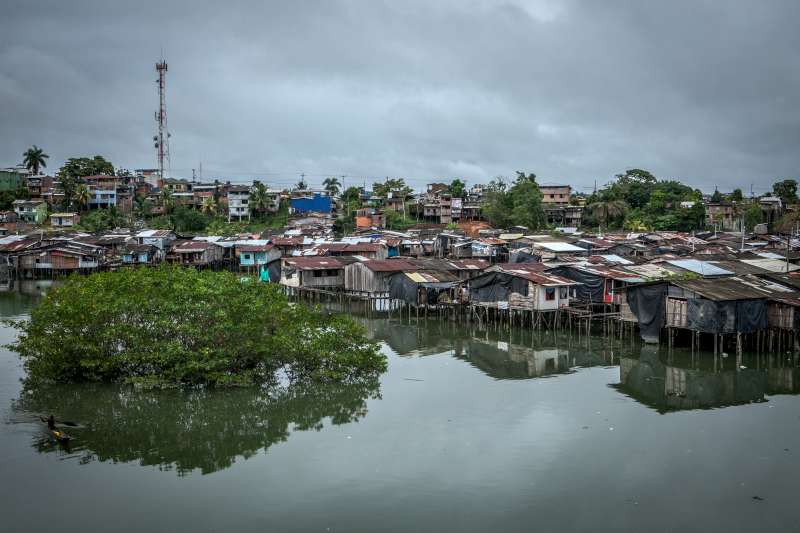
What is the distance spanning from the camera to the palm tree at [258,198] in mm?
67688

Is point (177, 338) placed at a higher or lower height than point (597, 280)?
lower

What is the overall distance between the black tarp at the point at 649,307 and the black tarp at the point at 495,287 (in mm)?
4580

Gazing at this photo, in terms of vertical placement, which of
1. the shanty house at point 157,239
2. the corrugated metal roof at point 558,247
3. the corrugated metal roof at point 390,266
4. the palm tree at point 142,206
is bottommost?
the corrugated metal roof at point 390,266

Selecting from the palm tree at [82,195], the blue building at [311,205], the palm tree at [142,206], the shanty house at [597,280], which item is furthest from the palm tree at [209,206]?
the shanty house at [597,280]

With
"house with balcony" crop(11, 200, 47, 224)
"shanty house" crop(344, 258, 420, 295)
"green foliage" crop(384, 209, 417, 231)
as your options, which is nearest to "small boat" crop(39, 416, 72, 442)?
"shanty house" crop(344, 258, 420, 295)

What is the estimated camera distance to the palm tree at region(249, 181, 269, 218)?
67.7 metres

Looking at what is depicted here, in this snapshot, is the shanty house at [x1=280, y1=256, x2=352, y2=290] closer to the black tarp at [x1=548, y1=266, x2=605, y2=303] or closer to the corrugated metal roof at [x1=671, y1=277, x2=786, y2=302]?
the black tarp at [x1=548, y1=266, x2=605, y2=303]

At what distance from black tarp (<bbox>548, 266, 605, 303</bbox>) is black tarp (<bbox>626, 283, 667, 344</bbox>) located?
169 inches

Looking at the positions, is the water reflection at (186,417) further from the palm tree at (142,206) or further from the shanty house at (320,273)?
the palm tree at (142,206)

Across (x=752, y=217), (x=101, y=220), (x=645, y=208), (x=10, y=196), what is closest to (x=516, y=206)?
(x=645, y=208)

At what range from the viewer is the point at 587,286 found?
28672 mm

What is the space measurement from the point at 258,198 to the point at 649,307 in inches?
1991

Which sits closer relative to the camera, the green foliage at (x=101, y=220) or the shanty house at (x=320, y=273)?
the shanty house at (x=320, y=273)

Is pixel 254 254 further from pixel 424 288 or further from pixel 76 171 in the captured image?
pixel 76 171
